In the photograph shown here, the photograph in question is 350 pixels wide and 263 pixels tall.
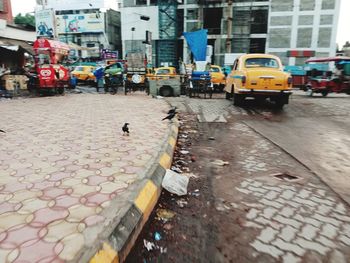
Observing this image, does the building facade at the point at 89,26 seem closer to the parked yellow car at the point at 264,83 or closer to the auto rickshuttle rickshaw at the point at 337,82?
the auto rickshuttle rickshaw at the point at 337,82

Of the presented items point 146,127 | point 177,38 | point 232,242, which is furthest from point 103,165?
point 177,38

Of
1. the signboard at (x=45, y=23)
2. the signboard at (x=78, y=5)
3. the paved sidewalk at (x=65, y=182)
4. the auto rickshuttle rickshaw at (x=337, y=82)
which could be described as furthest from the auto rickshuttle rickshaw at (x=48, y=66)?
the signboard at (x=78, y=5)

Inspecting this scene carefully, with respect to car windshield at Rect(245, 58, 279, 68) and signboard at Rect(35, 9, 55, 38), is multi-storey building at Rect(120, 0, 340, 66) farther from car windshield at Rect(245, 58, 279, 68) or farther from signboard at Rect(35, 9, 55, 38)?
car windshield at Rect(245, 58, 279, 68)

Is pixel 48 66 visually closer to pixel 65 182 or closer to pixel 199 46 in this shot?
pixel 199 46

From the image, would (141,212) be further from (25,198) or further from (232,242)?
(25,198)

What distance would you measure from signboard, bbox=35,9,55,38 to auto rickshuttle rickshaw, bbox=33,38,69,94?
3.13 metres

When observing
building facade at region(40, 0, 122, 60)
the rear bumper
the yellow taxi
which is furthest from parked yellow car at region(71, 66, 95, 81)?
building facade at region(40, 0, 122, 60)

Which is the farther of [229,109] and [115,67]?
[115,67]

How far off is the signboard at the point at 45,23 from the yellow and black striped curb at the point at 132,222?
1633 cm

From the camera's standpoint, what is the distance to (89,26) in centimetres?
4159

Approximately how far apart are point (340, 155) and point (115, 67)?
53.3ft

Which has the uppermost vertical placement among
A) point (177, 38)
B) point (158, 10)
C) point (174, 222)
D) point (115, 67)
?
point (158, 10)

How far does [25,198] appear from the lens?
2588mm

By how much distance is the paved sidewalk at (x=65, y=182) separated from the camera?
1950mm
